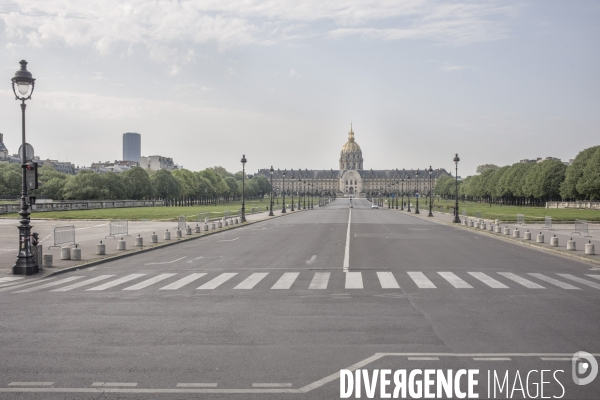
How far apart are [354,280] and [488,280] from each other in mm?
4041

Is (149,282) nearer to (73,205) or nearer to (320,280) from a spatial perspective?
(320,280)

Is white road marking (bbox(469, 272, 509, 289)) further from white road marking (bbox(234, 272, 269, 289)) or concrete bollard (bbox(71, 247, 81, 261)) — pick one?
concrete bollard (bbox(71, 247, 81, 261))

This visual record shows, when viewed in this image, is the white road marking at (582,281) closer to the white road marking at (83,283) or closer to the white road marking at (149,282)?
the white road marking at (149,282)

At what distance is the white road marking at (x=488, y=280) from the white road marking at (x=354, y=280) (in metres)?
3.65

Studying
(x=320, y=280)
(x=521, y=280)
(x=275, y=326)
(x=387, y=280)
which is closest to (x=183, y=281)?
(x=320, y=280)

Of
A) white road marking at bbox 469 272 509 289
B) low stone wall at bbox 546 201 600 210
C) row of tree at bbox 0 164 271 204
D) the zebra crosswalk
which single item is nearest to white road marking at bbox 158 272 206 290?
the zebra crosswalk

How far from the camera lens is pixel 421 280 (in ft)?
58.8

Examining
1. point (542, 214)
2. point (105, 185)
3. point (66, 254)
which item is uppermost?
point (105, 185)

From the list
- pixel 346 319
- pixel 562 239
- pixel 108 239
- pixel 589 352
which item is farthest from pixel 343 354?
pixel 562 239

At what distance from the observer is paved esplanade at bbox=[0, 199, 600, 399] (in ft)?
27.7

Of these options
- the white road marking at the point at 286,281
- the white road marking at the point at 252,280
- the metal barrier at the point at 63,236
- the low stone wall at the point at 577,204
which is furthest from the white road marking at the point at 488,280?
the low stone wall at the point at 577,204

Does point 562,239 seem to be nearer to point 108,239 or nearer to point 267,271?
point 267,271

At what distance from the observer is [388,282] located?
1750 centimetres

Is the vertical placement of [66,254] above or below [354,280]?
above
